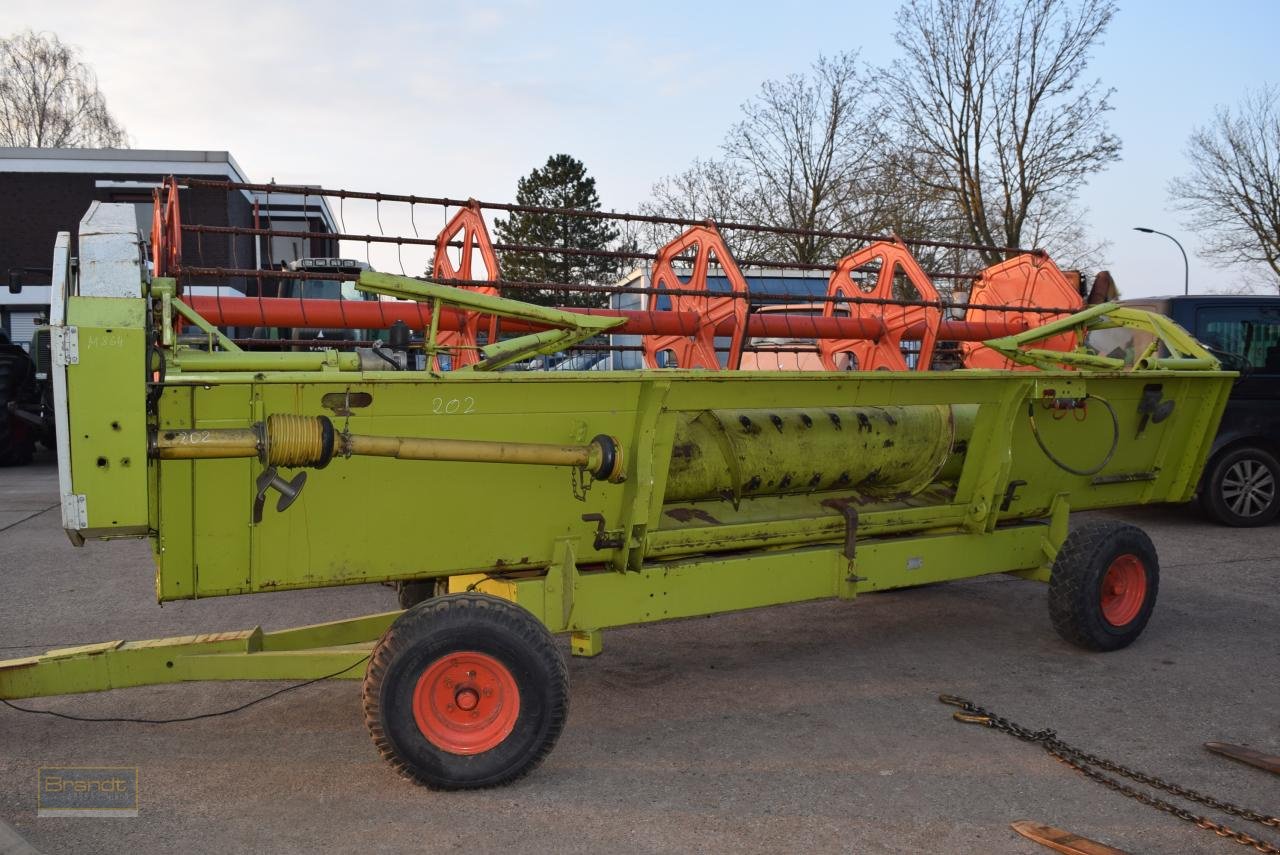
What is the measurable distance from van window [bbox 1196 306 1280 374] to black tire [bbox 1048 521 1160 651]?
4.20 metres

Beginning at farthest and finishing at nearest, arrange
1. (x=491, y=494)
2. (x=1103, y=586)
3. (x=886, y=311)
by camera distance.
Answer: (x=886, y=311) → (x=1103, y=586) → (x=491, y=494)

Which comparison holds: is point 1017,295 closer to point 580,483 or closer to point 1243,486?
point 1243,486

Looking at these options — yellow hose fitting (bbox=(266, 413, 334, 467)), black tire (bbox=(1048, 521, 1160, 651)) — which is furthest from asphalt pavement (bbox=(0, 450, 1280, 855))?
yellow hose fitting (bbox=(266, 413, 334, 467))

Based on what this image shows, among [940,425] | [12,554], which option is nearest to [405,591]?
[940,425]

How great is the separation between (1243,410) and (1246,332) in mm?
703

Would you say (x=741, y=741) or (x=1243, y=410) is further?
(x=1243, y=410)

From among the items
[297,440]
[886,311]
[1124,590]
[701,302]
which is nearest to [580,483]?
[297,440]

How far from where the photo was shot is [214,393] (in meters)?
3.39

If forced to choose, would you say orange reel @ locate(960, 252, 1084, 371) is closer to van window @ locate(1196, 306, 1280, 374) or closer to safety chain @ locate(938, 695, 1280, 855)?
van window @ locate(1196, 306, 1280, 374)

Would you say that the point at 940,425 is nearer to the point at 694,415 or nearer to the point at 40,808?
the point at 694,415

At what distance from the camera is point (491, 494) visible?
3842 mm

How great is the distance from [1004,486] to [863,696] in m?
1.29

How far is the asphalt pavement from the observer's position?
10.6 ft

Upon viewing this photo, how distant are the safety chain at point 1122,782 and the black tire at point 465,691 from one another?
1.86m
